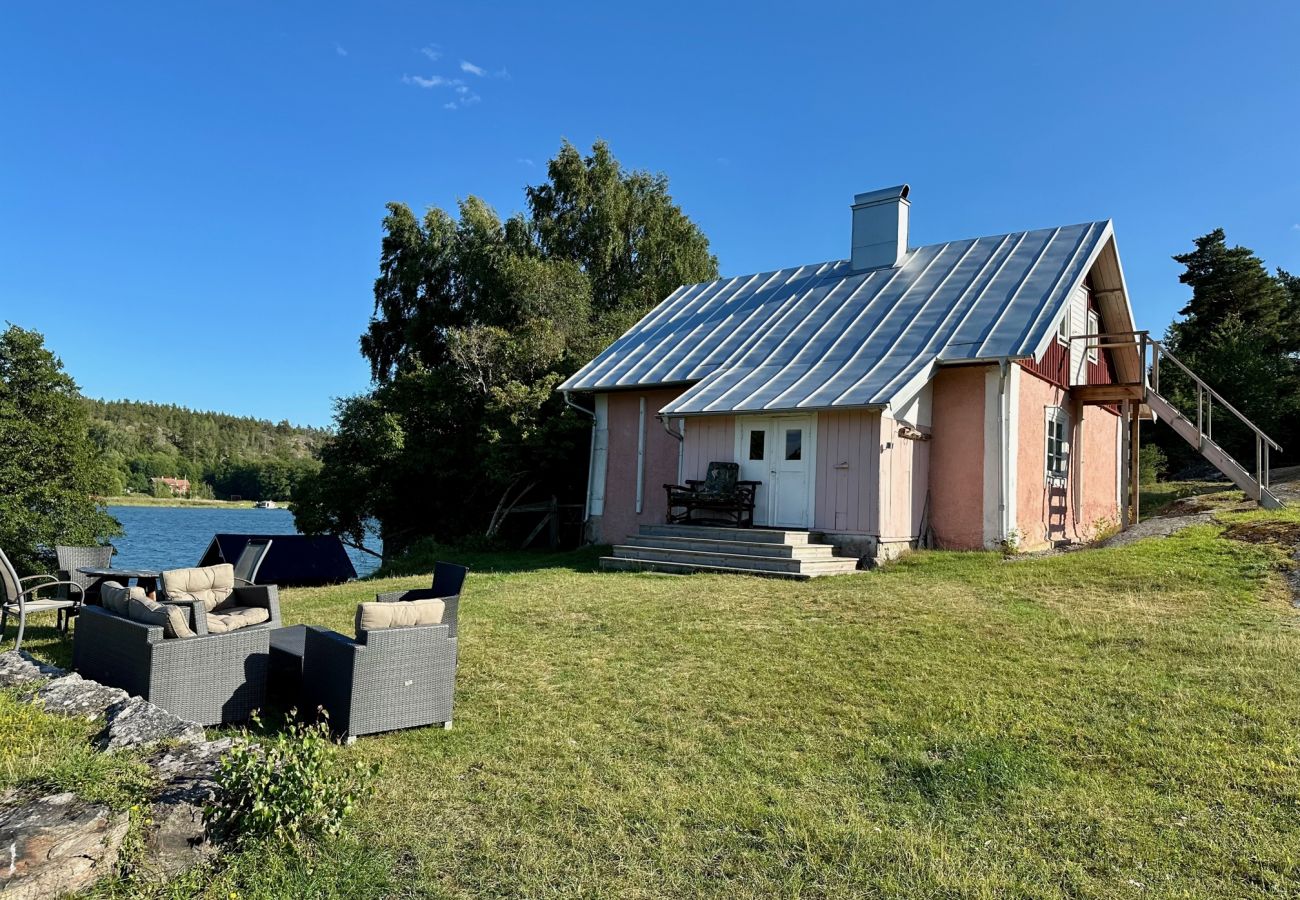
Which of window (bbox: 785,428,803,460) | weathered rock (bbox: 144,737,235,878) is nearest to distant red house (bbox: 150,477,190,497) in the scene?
window (bbox: 785,428,803,460)

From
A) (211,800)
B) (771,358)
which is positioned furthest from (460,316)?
(211,800)

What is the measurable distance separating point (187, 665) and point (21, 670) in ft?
4.80

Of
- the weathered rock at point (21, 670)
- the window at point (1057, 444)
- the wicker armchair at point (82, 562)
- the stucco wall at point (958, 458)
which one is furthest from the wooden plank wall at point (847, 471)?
the weathered rock at point (21, 670)

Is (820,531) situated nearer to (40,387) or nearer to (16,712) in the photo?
(16,712)

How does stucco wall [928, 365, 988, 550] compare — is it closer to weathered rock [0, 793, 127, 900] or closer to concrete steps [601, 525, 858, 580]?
concrete steps [601, 525, 858, 580]

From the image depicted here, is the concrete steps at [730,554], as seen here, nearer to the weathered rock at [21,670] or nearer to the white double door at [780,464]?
the white double door at [780,464]

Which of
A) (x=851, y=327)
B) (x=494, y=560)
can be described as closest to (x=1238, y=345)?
(x=851, y=327)

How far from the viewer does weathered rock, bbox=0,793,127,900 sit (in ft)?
10.3

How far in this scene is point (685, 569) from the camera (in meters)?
12.1

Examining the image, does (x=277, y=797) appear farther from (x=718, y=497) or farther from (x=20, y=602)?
(x=718, y=497)

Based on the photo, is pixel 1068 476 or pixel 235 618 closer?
pixel 235 618

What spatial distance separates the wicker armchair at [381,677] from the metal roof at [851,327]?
27.5 ft

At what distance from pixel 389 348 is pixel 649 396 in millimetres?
17720

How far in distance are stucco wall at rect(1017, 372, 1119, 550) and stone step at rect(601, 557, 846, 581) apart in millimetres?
4520
